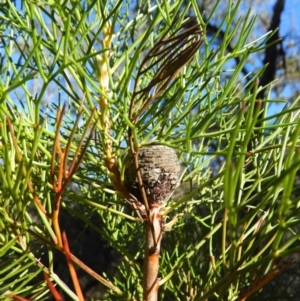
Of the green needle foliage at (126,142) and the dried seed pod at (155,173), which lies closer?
the green needle foliage at (126,142)

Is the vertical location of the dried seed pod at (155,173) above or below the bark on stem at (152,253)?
above

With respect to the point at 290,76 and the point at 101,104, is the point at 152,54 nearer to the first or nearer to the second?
the point at 101,104

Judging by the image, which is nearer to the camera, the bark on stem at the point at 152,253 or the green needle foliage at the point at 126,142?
the green needle foliage at the point at 126,142

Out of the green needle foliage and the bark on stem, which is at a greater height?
the green needle foliage

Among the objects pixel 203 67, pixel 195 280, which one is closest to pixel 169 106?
pixel 203 67

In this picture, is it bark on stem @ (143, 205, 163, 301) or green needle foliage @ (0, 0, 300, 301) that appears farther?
bark on stem @ (143, 205, 163, 301)

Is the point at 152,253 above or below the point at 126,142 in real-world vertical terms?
below
